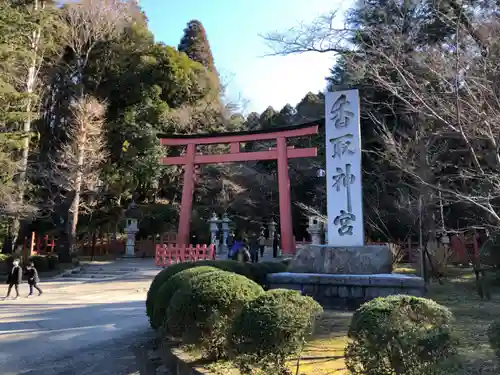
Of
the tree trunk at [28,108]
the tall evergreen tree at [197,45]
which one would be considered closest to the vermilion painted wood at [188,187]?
the tree trunk at [28,108]

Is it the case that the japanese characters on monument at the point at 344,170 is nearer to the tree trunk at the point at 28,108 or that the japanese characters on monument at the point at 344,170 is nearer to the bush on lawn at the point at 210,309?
the bush on lawn at the point at 210,309

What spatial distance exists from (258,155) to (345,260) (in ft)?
38.6

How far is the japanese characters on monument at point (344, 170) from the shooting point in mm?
8703

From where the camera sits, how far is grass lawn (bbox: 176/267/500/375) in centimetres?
382

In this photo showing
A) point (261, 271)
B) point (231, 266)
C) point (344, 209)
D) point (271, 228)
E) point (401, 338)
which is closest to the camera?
point (401, 338)

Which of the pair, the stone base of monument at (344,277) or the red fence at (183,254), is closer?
the stone base of monument at (344,277)

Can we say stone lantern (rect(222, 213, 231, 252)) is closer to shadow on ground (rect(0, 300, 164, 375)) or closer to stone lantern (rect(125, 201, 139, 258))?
stone lantern (rect(125, 201, 139, 258))

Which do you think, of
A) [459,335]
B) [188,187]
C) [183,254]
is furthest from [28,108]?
[459,335]

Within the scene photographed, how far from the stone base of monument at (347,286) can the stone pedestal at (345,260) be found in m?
0.52

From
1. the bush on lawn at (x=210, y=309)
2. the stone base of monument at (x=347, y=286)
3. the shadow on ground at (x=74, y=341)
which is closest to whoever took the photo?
the bush on lawn at (x=210, y=309)

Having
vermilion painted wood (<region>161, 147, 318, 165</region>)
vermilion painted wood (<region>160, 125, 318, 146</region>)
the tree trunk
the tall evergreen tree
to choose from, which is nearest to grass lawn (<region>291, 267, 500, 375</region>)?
vermilion painted wood (<region>161, 147, 318, 165</region>)

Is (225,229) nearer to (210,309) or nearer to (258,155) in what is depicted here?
(258,155)

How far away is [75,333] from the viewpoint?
21.1 ft

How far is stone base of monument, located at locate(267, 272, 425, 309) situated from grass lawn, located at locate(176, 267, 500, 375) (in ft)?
1.45
